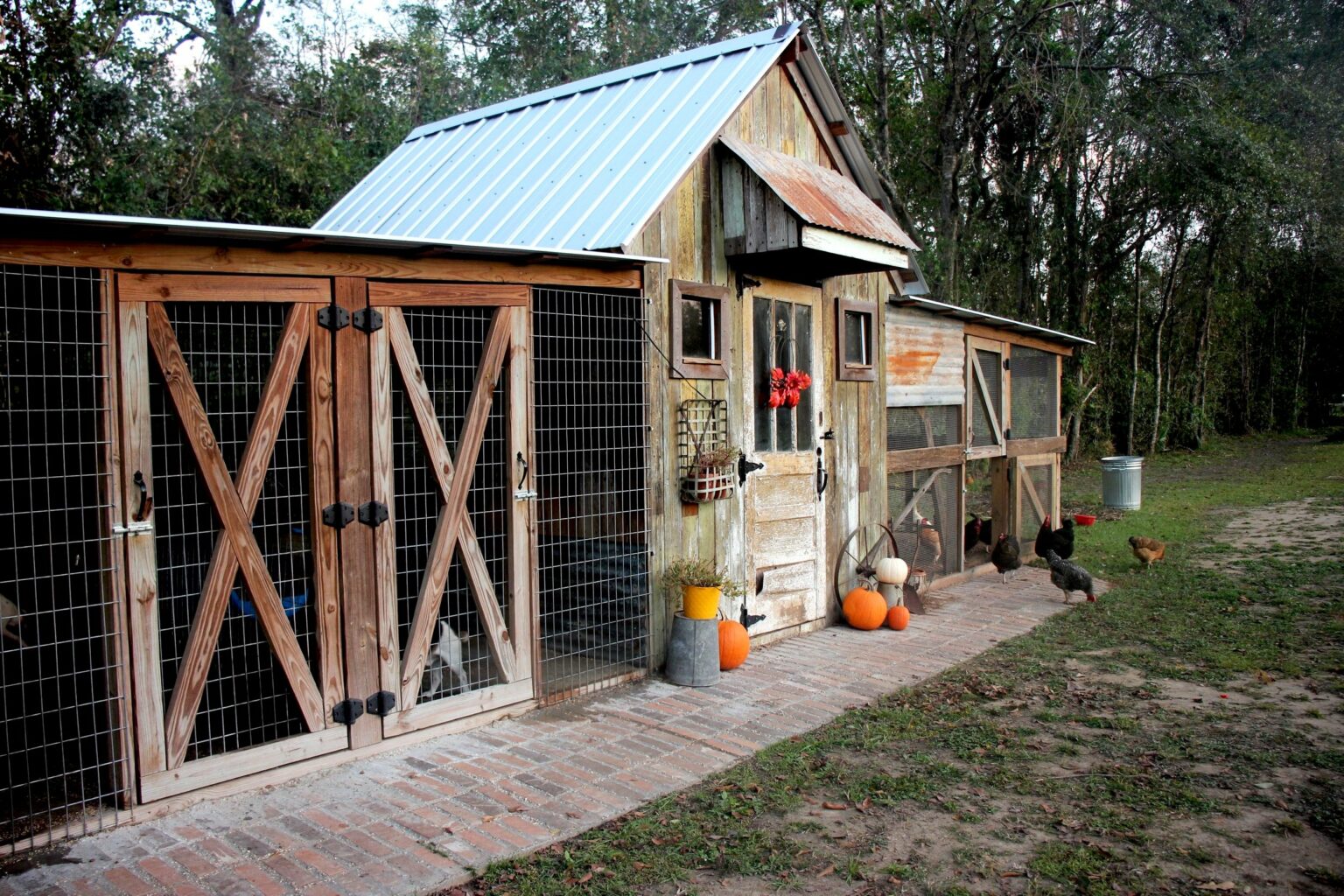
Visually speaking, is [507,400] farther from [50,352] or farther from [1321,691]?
[1321,691]

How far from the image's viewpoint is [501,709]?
18.7ft

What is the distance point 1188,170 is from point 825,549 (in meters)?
13.9

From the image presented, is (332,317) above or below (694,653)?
above

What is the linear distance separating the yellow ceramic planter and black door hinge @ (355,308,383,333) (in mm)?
2648

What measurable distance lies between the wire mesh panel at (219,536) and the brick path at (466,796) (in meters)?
0.53

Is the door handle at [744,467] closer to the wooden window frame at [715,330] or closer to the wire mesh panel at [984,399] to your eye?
the wooden window frame at [715,330]

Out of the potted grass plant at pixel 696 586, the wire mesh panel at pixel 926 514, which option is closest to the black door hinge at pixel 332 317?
the potted grass plant at pixel 696 586

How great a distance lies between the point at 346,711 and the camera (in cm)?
497

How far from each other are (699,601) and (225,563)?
3000 mm

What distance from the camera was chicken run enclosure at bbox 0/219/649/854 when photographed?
4223 millimetres

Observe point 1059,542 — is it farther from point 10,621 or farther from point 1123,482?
point 10,621

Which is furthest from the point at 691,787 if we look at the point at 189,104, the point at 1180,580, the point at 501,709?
the point at 189,104

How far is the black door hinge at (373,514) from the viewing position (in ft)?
16.7

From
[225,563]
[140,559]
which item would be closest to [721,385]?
[225,563]
